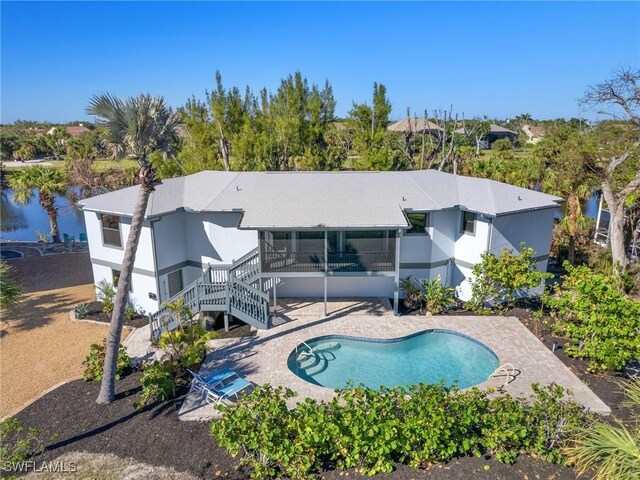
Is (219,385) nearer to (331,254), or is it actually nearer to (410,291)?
(331,254)

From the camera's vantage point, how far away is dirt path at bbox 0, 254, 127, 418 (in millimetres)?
12773

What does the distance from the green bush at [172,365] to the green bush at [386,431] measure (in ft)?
10.4

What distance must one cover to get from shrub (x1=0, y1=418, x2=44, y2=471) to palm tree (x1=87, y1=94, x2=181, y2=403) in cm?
235

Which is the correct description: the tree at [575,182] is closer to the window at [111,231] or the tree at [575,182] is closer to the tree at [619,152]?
the tree at [619,152]

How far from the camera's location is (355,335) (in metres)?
15.3

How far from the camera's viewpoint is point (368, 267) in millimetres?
16578

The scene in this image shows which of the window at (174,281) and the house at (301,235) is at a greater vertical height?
the house at (301,235)

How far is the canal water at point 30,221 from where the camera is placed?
35.4 meters

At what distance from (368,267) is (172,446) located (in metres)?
9.64

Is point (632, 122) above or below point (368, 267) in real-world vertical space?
above

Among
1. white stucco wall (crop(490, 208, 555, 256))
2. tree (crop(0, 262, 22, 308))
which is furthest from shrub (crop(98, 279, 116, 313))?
white stucco wall (crop(490, 208, 555, 256))

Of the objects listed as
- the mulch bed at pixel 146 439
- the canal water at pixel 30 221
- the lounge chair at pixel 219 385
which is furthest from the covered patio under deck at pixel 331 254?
the canal water at pixel 30 221

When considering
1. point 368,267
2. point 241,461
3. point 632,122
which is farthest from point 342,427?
point 632,122

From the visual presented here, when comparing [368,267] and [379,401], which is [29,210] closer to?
[368,267]
